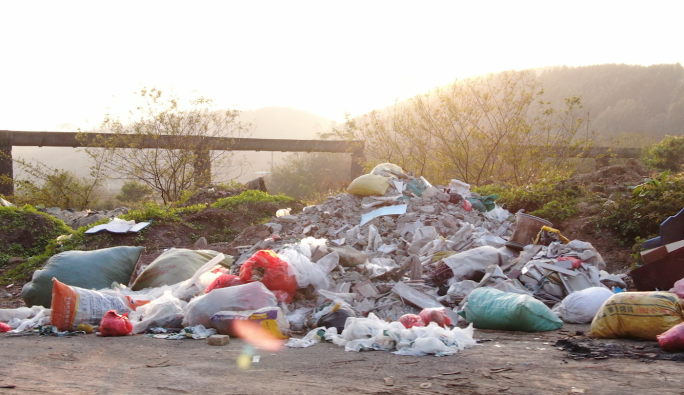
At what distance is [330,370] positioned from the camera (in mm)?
2674

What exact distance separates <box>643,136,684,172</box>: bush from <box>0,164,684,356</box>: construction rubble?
7846mm

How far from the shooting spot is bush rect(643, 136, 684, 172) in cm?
1213

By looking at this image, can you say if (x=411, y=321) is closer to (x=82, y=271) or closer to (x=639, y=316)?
(x=639, y=316)

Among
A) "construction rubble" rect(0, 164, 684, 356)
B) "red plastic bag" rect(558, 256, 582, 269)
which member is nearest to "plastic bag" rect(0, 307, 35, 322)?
"construction rubble" rect(0, 164, 684, 356)

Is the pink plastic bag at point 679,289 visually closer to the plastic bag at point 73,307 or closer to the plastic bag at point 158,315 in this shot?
the plastic bag at point 158,315

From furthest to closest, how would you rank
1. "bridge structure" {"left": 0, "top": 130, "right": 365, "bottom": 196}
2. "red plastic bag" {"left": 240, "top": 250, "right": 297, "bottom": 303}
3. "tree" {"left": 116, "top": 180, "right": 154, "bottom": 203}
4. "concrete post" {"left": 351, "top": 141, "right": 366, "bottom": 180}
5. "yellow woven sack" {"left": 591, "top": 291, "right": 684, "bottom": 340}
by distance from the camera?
"tree" {"left": 116, "top": 180, "right": 154, "bottom": 203} → "concrete post" {"left": 351, "top": 141, "right": 366, "bottom": 180} → "bridge structure" {"left": 0, "top": 130, "right": 365, "bottom": 196} → "red plastic bag" {"left": 240, "top": 250, "right": 297, "bottom": 303} → "yellow woven sack" {"left": 591, "top": 291, "right": 684, "bottom": 340}

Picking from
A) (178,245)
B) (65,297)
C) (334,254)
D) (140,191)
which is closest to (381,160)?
(178,245)

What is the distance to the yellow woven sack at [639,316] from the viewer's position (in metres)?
3.03

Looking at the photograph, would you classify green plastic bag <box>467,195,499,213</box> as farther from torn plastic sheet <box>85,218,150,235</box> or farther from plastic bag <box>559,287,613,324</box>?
torn plastic sheet <box>85,218,150,235</box>

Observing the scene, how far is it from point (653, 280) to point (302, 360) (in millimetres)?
3215

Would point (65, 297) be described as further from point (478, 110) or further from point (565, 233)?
point (478, 110)

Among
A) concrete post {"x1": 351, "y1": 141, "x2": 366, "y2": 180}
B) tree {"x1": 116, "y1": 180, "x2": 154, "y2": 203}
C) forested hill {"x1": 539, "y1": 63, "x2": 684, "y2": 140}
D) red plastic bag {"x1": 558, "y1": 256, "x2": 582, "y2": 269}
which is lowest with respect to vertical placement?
tree {"x1": 116, "y1": 180, "x2": 154, "y2": 203}

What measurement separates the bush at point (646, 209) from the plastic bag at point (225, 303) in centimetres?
452

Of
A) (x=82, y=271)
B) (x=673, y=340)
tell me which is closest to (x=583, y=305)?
(x=673, y=340)
